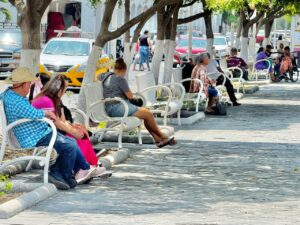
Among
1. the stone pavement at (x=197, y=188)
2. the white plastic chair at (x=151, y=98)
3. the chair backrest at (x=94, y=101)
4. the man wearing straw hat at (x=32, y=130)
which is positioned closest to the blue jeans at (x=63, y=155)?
the man wearing straw hat at (x=32, y=130)

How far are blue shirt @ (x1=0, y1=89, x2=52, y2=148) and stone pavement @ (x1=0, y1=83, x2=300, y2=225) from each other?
68 cm

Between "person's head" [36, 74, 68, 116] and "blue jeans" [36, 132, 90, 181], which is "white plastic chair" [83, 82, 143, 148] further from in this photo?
"blue jeans" [36, 132, 90, 181]

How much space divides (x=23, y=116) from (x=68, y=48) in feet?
77.2

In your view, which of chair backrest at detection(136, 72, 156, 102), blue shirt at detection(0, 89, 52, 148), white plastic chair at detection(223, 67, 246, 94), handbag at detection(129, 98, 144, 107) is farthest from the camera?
white plastic chair at detection(223, 67, 246, 94)

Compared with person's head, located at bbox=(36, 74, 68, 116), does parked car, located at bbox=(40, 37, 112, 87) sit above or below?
below

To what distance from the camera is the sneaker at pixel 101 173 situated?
489 inches

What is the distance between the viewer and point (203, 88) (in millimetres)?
23922

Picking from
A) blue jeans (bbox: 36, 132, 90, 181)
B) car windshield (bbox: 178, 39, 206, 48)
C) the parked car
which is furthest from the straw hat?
car windshield (bbox: 178, 39, 206, 48)

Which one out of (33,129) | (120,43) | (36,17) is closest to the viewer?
(33,129)

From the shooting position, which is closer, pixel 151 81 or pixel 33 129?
pixel 33 129

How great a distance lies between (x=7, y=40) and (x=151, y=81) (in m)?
21.0

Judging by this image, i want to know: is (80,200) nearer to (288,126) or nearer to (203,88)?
(288,126)

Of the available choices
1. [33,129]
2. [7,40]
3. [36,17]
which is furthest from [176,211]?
[7,40]

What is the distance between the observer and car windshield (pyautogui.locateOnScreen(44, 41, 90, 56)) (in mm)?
34438
